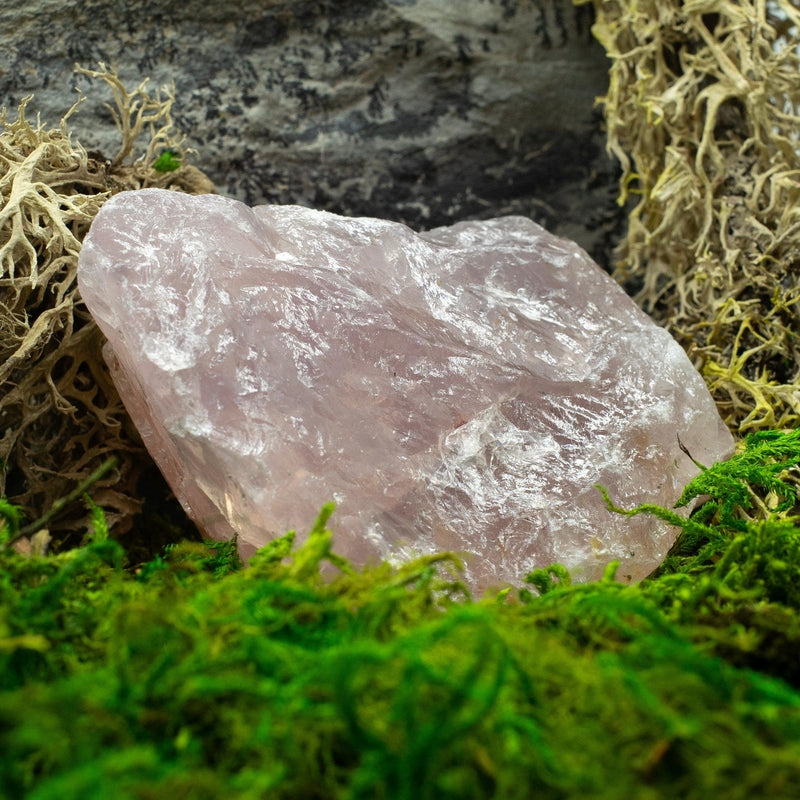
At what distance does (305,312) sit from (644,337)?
507 mm

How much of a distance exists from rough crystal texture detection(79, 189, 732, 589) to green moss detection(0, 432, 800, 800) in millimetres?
228

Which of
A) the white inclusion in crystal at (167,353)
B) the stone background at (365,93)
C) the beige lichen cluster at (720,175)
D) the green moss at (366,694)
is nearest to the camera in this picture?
the green moss at (366,694)

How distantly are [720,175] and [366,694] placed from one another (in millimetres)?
1295

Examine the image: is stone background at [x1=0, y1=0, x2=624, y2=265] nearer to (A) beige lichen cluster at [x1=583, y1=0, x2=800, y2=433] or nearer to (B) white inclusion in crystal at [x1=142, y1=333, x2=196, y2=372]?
(A) beige lichen cluster at [x1=583, y1=0, x2=800, y2=433]

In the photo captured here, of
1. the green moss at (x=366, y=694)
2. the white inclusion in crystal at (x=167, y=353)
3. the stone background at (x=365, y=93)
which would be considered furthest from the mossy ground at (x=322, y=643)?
the stone background at (x=365, y=93)

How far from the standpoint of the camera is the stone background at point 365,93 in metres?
1.58

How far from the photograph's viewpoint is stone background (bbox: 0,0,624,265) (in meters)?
1.58

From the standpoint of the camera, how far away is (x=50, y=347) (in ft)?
3.81

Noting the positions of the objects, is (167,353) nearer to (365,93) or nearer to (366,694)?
(366,694)

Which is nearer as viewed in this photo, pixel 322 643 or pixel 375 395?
pixel 322 643

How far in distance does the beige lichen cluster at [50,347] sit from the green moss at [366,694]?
1.42 ft

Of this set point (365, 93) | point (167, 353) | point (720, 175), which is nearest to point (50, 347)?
point (167, 353)

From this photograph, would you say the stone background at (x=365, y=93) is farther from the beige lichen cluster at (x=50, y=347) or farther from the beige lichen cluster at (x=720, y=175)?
the beige lichen cluster at (x=50, y=347)

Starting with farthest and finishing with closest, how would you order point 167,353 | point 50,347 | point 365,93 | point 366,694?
point 365,93, point 50,347, point 167,353, point 366,694
